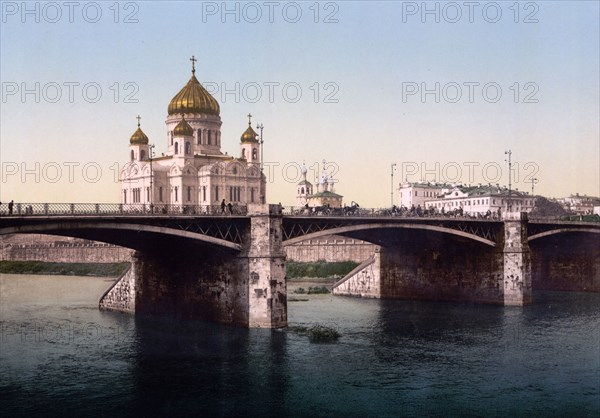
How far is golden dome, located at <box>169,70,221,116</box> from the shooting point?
98500 millimetres

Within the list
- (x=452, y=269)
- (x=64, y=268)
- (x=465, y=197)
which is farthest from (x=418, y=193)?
(x=452, y=269)

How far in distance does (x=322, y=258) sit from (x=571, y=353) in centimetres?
6500

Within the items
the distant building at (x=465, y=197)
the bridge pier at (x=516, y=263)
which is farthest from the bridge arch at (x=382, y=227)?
the distant building at (x=465, y=197)

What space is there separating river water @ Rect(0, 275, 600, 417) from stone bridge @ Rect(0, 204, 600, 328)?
2.35 m

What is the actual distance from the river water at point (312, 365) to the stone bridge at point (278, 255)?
2349 mm

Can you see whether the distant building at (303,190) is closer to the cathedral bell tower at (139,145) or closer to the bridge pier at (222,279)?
the cathedral bell tower at (139,145)

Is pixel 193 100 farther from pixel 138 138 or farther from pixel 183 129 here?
pixel 138 138

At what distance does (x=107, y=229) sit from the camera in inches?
1726

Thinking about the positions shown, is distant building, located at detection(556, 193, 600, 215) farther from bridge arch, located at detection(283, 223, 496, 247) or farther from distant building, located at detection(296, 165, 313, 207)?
bridge arch, located at detection(283, 223, 496, 247)

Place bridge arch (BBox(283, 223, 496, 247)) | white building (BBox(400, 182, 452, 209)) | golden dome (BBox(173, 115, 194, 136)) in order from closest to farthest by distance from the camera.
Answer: bridge arch (BBox(283, 223, 496, 247)), golden dome (BBox(173, 115, 194, 136)), white building (BBox(400, 182, 452, 209))

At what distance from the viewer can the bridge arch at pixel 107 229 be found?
40.2m

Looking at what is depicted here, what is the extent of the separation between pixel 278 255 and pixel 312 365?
11.2 meters

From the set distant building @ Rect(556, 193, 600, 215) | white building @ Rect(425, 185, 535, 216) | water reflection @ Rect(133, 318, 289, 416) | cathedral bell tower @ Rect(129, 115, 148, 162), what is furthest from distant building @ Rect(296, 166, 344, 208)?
water reflection @ Rect(133, 318, 289, 416)

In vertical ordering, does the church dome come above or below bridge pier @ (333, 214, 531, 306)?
above
